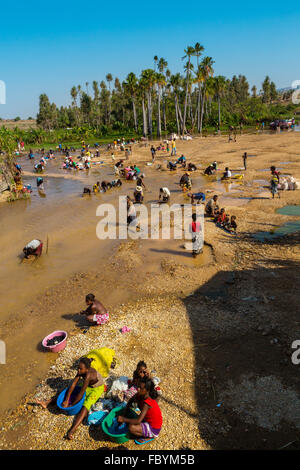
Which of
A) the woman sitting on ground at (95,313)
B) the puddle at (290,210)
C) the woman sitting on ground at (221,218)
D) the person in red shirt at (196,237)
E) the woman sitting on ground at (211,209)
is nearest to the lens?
the woman sitting on ground at (95,313)

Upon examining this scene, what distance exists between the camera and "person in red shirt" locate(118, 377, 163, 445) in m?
4.60

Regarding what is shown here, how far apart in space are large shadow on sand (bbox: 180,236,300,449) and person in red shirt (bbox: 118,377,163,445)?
73cm

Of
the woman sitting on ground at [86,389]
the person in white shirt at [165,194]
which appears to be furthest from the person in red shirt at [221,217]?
the woman sitting on ground at [86,389]

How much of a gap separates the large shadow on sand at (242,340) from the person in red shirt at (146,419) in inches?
28.7

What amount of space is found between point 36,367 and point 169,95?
8249cm

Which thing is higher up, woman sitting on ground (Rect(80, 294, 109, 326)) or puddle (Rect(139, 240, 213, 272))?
puddle (Rect(139, 240, 213, 272))

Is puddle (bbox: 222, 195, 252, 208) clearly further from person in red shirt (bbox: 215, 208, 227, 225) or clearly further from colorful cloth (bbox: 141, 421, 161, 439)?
colorful cloth (bbox: 141, 421, 161, 439)

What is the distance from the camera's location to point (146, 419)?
467 cm

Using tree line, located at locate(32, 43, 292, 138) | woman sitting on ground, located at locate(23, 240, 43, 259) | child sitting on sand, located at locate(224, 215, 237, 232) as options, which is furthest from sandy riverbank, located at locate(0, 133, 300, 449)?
tree line, located at locate(32, 43, 292, 138)

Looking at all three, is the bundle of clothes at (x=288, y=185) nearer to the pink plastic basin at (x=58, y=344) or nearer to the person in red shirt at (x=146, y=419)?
the pink plastic basin at (x=58, y=344)

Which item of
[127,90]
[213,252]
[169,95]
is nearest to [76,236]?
[213,252]

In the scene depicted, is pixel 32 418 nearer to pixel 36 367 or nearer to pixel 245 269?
pixel 36 367

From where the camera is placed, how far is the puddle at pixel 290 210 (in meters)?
14.4

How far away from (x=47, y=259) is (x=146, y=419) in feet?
28.4
